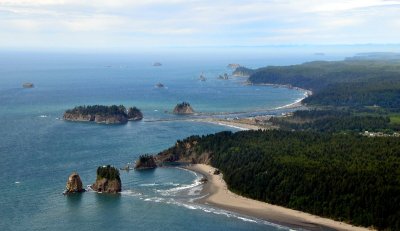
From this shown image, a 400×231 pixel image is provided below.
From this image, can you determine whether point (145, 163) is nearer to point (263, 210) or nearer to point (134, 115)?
point (263, 210)

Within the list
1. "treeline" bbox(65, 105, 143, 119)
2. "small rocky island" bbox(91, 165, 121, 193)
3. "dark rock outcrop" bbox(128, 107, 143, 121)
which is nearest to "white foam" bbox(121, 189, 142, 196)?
"small rocky island" bbox(91, 165, 121, 193)

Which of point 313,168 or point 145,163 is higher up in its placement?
point 313,168

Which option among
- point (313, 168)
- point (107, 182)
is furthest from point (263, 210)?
point (107, 182)

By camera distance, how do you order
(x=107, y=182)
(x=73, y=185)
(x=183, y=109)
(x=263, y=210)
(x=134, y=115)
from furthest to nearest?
(x=183, y=109), (x=134, y=115), (x=107, y=182), (x=73, y=185), (x=263, y=210)

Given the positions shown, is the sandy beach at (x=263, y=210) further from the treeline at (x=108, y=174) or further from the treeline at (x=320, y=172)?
the treeline at (x=108, y=174)

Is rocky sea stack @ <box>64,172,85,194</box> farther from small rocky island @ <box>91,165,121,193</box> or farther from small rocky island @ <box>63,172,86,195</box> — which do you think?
small rocky island @ <box>91,165,121,193</box>

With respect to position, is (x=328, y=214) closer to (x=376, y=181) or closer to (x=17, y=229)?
(x=376, y=181)

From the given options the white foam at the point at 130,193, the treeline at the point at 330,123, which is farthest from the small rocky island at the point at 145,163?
the treeline at the point at 330,123

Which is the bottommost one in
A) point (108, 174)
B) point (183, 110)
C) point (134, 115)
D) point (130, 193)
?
point (130, 193)
